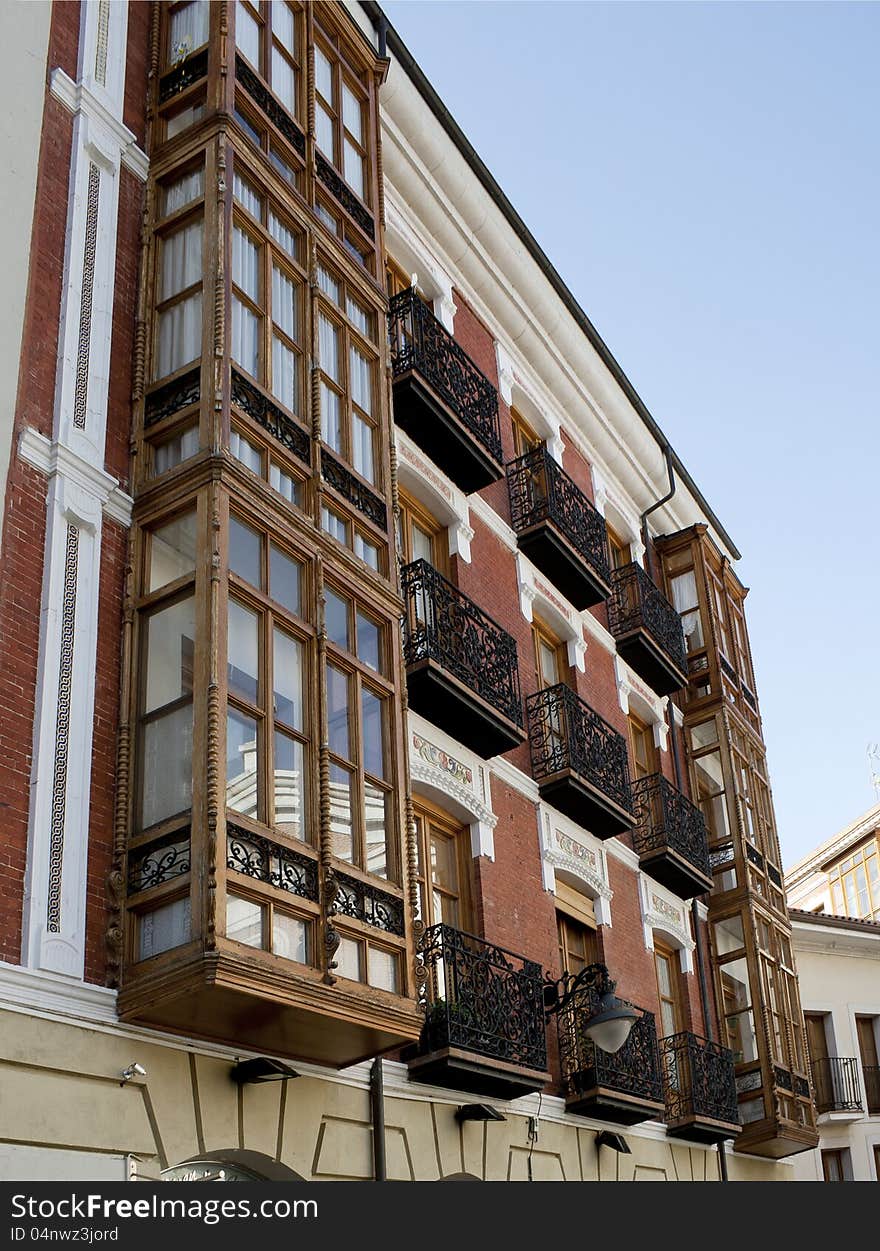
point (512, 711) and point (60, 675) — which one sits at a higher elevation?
point (512, 711)

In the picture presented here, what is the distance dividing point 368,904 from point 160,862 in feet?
6.65

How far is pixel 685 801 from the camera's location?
2209 centimetres

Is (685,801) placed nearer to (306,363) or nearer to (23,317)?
(306,363)

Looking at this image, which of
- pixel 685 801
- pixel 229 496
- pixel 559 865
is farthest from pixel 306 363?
pixel 685 801

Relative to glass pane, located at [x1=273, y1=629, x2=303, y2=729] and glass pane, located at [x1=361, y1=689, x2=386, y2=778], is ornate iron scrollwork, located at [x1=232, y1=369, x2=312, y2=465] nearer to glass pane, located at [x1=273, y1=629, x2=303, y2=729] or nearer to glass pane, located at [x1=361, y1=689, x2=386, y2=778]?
glass pane, located at [x1=273, y1=629, x2=303, y2=729]

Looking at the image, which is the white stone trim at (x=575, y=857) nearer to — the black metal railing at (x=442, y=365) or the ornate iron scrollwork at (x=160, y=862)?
the black metal railing at (x=442, y=365)

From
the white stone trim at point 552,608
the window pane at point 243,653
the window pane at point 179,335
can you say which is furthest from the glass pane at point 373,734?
the white stone trim at point 552,608

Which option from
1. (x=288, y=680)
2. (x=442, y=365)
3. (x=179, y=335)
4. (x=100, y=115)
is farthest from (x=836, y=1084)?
(x=100, y=115)

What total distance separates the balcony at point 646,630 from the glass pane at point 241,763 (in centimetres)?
1185

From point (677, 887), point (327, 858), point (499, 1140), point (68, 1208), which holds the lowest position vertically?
point (68, 1208)

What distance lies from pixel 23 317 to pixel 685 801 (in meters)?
13.6

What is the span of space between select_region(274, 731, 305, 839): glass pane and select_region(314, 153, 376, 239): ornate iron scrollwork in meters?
6.52

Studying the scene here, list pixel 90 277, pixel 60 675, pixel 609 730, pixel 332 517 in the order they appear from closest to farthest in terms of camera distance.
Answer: pixel 60 675 → pixel 90 277 → pixel 332 517 → pixel 609 730

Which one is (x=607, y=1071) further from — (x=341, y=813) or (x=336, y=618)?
(x=336, y=618)
